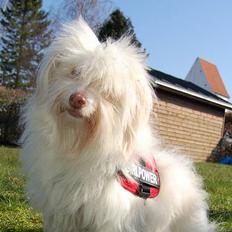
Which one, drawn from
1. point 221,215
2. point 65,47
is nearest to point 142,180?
point 65,47

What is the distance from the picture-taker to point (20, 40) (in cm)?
3831

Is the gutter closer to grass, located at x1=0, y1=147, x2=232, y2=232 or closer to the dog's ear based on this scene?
grass, located at x1=0, y1=147, x2=232, y2=232

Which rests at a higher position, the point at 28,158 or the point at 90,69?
the point at 90,69

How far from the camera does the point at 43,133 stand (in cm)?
312

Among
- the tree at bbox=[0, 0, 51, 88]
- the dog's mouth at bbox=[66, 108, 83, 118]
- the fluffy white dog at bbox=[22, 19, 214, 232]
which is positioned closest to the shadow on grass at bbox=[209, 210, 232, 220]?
the fluffy white dog at bbox=[22, 19, 214, 232]

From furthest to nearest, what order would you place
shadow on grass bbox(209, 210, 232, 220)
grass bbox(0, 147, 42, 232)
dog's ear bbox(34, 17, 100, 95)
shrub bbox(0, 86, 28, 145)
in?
shrub bbox(0, 86, 28, 145) < shadow on grass bbox(209, 210, 232, 220) < grass bbox(0, 147, 42, 232) < dog's ear bbox(34, 17, 100, 95)

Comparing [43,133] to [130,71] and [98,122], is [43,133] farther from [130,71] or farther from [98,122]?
[130,71]

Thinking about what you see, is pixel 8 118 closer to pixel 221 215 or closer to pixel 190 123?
pixel 190 123

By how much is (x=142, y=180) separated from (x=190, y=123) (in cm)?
1632

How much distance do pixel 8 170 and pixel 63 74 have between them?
5047mm

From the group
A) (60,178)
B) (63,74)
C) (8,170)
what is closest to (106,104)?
(63,74)

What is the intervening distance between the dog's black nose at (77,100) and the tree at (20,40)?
33852mm

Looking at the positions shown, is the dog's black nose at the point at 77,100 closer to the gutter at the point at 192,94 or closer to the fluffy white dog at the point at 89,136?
the fluffy white dog at the point at 89,136

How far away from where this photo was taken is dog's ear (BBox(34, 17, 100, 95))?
3156mm
